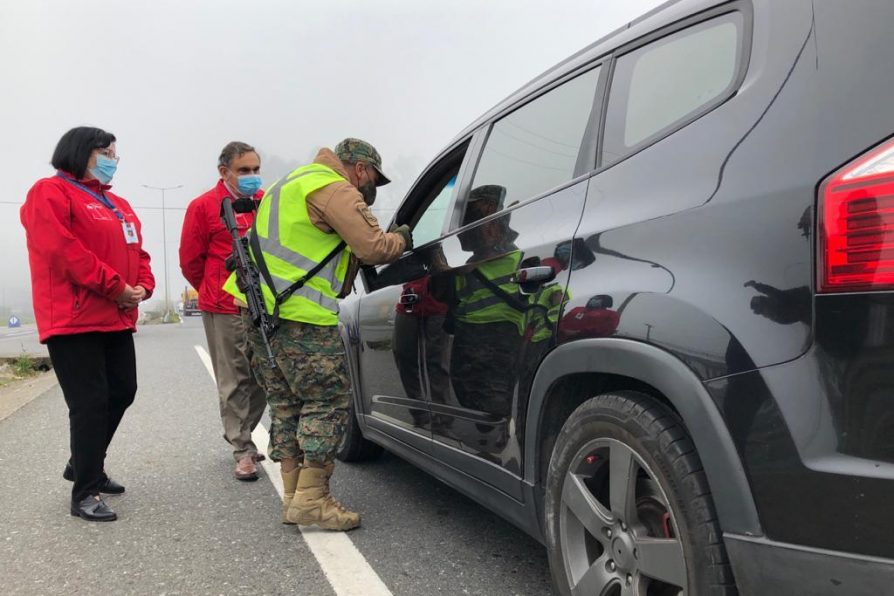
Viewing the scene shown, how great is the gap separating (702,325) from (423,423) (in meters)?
1.63

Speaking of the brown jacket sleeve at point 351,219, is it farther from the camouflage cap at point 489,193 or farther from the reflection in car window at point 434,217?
the camouflage cap at point 489,193

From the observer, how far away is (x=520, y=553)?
2.84 metres

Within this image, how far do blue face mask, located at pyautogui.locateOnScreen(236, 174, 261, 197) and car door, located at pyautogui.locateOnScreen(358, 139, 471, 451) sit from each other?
Result: 3.30ft

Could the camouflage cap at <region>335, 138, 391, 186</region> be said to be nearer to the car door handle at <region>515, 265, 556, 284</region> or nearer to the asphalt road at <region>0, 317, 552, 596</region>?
the car door handle at <region>515, 265, 556, 284</region>

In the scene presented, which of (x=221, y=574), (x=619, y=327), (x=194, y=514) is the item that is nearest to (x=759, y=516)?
(x=619, y=327)

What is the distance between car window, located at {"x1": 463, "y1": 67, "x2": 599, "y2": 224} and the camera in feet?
7.24

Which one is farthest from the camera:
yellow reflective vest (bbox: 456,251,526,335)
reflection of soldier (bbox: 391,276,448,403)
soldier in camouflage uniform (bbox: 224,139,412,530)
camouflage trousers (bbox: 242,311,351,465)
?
camouflage trousers (bbox: 242,311,351,465)

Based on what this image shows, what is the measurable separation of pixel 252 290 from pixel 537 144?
1.46 meters

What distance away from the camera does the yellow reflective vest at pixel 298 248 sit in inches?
118

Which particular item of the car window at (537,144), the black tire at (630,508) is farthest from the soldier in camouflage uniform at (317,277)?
the black tire at (630,508)

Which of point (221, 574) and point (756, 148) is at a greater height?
point (756, 148)

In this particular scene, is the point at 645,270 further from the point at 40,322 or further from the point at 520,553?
the point at 40,322

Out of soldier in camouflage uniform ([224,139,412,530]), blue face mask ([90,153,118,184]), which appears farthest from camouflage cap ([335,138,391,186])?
blue face mask ([90,153,118,184])

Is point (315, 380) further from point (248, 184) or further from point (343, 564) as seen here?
point (248, 184)
